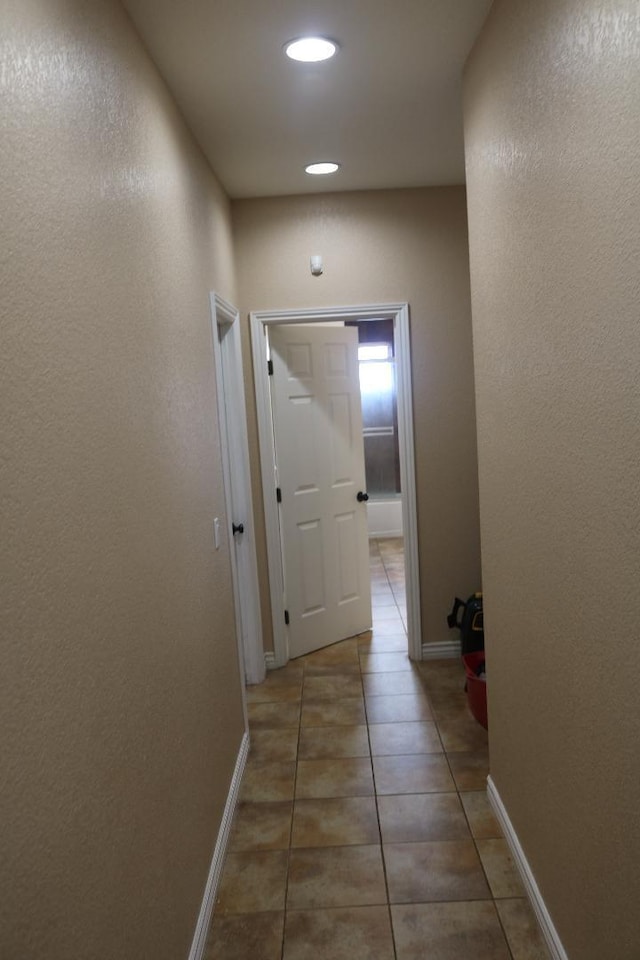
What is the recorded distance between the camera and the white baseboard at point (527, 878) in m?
1.83

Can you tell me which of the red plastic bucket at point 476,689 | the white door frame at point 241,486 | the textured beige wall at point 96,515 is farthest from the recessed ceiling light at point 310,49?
the red plastic bucket at point 476,689

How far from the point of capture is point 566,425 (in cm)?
152

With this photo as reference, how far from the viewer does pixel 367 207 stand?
12.1 feet

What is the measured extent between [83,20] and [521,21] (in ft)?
3.37

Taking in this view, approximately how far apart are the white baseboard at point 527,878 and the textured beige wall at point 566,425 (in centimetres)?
5

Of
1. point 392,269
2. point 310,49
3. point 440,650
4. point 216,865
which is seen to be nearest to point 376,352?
point 392,269

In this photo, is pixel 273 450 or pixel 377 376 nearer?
pixel 273 450

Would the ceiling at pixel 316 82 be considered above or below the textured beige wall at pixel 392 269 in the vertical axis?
above

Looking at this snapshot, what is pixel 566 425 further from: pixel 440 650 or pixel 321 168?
pixel 440 650

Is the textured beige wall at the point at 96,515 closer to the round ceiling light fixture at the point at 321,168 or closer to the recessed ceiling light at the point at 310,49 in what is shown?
the recessed ceiling light at the point at 310,49

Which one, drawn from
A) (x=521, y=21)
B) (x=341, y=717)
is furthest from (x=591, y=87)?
(x=341, y=717)

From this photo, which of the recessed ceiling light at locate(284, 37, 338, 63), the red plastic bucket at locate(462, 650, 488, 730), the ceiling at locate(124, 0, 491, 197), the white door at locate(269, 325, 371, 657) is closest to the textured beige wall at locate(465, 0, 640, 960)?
the ceiling at locate(124, 0, 491, 197)

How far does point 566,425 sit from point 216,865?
178 centimetres

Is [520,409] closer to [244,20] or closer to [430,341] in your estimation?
[244,20]
